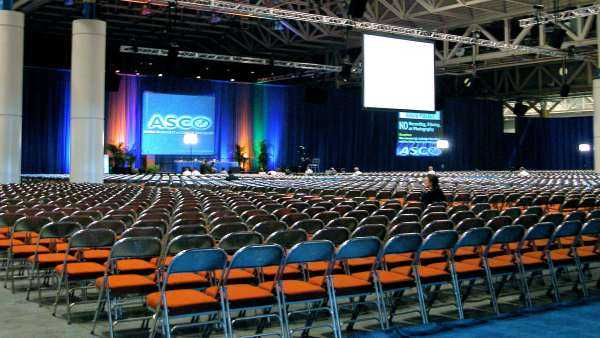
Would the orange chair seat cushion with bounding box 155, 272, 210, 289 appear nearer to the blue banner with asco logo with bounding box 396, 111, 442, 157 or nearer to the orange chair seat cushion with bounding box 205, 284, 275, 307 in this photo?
the orange chair seat cushion with bounding box 205, 284, 275, 307

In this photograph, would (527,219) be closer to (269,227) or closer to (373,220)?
(373,220)

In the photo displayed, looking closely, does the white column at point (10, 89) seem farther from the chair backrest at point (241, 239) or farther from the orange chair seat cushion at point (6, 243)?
the chair backrest at point (241, 239)

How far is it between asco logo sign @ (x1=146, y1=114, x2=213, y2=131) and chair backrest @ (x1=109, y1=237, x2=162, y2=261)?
26.6 m

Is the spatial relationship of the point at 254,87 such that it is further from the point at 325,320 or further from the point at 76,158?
the point at 325,320

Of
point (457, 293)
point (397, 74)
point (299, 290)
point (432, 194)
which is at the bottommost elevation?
point (457, 293)

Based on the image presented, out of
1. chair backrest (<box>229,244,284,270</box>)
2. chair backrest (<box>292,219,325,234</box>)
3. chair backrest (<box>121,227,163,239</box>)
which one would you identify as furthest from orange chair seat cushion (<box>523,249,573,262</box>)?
chair backrest (<box>121,227,163,239</box>)

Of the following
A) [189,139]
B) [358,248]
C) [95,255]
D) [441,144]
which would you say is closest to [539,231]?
[358,248]

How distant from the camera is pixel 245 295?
418 cm

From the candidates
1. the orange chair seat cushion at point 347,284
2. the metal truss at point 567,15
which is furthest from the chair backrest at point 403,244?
the metal truss at point 567,15

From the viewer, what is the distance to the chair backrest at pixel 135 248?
4488mm

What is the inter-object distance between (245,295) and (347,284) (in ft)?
2.61

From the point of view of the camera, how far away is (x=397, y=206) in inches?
337

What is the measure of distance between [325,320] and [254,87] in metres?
29.8

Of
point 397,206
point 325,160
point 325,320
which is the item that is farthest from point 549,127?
point 325,320
